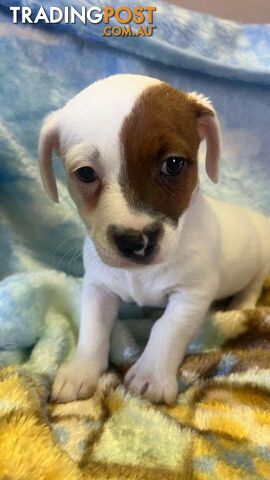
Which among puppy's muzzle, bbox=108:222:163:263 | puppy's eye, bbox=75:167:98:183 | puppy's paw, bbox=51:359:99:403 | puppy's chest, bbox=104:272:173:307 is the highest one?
puppy's eye, bbox=75:167:98:183

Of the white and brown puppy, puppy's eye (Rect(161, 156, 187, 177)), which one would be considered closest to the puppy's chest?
the white and brown puppy

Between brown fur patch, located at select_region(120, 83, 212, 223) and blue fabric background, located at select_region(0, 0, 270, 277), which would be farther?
blue fabric background, located at select_region(0, 0, 270, 277)

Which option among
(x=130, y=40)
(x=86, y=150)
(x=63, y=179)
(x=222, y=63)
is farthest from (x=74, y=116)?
(x=222, y=63)

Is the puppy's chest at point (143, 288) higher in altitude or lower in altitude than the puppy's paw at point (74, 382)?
higher

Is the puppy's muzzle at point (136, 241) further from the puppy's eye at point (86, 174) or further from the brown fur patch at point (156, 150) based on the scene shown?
the puppy's eye at point (86, 174)

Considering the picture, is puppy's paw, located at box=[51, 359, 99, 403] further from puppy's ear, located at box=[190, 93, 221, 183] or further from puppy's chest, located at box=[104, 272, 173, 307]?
puppy's ear, located at box=[190, 93, 221, 183]

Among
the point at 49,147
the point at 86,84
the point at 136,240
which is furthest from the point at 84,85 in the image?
the point at 136,240

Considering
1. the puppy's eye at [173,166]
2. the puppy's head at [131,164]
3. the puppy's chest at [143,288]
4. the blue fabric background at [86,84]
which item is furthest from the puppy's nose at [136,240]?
the blue fabric background at [86,84]
